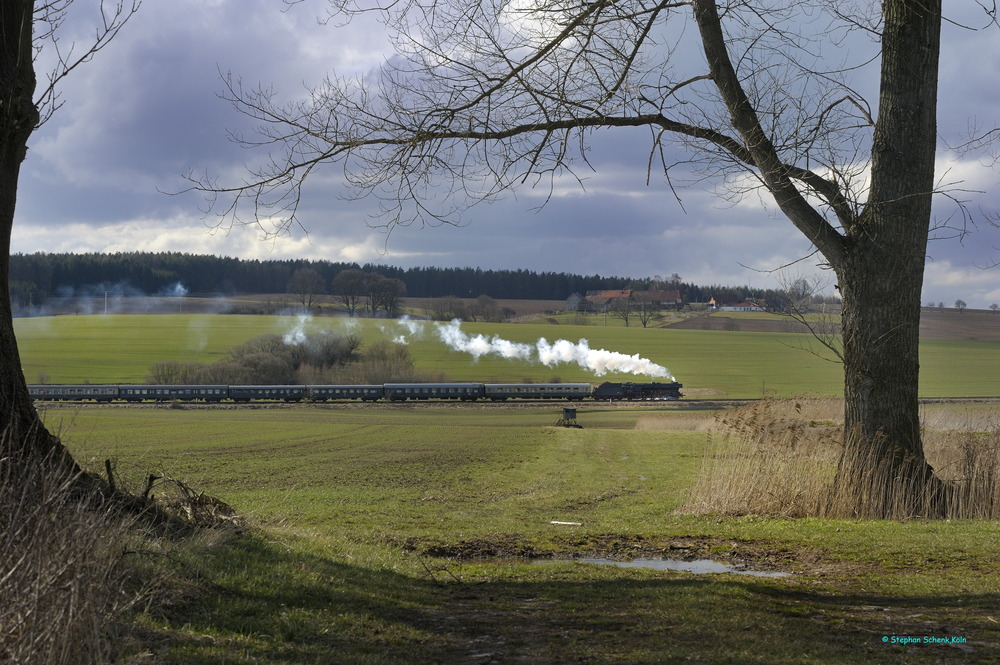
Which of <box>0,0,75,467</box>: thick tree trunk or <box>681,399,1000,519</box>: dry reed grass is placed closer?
<box>0,0,75,467</box>: thick tree trunk

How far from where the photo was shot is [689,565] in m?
8.00

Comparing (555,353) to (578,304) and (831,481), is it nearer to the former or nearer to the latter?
(578,304)

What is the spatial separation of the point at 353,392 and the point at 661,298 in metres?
75.7

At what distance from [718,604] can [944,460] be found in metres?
7.25

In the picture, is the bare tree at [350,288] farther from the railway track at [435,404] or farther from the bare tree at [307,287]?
the railway track at [435,404]

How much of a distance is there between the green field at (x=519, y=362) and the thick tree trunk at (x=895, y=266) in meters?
52.9

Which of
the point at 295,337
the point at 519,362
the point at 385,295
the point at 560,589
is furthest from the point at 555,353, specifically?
the point at 560,589

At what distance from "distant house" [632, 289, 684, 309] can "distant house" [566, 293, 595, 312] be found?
7.22 metres

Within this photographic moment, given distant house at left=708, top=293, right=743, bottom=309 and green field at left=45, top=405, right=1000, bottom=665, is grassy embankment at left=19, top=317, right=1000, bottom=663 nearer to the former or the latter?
green field at left=45, top=405, right=1000, bottom=665

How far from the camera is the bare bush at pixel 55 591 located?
3318mm

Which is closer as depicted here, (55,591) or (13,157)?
(55,591)

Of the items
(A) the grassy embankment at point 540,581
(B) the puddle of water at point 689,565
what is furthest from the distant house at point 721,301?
(B) the puddle of water at point 689,565

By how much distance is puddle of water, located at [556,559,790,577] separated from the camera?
24.4 feet

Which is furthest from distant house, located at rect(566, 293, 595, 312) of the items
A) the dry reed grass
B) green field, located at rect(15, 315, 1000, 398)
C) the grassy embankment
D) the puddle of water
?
the puddle of water
